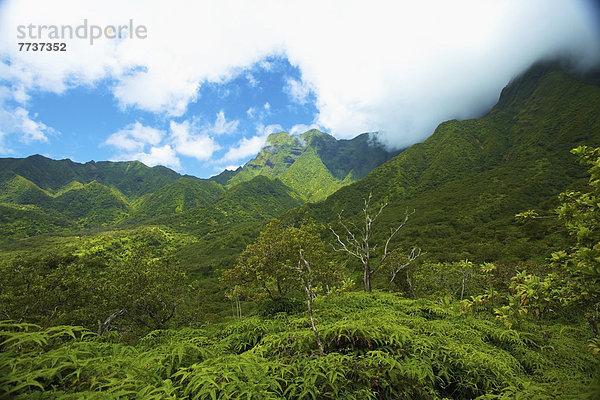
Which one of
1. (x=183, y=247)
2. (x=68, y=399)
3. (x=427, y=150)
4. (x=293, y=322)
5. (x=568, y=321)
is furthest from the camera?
(x=427, y=150)

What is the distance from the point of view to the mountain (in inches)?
2864

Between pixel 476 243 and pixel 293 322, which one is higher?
→ pixel 293 322

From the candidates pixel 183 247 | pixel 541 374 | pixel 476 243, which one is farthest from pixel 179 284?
pixel 183 247

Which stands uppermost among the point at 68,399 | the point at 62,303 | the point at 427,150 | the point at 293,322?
the point at 427,150

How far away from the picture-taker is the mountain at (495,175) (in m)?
72.8

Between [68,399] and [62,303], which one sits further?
[62,303]

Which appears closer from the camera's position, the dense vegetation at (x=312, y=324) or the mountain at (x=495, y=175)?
the dense vegetation at (x=312, y=324)

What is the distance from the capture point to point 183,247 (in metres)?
155

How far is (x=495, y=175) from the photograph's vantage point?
125 metres

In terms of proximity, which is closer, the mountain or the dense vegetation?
the dense vegetation

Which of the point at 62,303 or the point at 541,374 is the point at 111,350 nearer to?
the point at 541,374

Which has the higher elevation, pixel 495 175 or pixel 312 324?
pixel 495 175

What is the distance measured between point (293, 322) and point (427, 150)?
198 m

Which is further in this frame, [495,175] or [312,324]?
[495,175]
